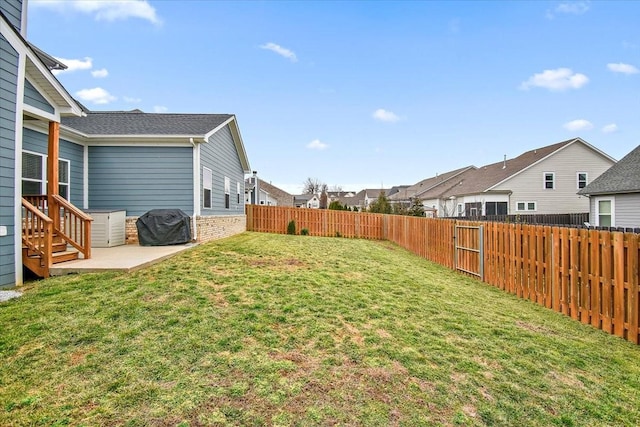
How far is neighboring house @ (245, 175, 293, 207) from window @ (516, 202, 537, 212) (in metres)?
21.7

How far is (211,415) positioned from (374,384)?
134cm

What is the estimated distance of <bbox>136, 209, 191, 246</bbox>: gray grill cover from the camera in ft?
30.4

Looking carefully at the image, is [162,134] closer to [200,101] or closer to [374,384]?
[374,384]

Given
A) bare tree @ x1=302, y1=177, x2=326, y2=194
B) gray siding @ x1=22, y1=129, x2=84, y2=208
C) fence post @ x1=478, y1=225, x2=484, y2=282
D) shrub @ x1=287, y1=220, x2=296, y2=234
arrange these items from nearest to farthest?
fence post @ x1=478, y1=225, x2=484, y2=282 < gray siding @ x1=22, y1=129, x2=84, y2=208 < shrub @ x1=287, y1=220, x2=296, y2=234 < bare tree @ x1=302, y1=177, x2=326, y2=194

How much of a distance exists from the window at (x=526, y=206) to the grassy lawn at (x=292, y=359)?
2244cm

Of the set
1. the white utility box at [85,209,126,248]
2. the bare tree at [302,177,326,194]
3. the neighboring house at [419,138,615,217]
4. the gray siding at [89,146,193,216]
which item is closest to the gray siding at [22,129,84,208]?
the gray siding at [89,146,193,216]

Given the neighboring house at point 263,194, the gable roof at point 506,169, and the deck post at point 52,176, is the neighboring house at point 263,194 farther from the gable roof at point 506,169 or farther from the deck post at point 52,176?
the deck post at point 52,176

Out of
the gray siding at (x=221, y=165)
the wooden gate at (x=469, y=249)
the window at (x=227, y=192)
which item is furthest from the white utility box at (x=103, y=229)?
the wooden gate at (x=469, y=249)

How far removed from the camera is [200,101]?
20.2 meters

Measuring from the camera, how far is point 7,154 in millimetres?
5312

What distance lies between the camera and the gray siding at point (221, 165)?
449 inches

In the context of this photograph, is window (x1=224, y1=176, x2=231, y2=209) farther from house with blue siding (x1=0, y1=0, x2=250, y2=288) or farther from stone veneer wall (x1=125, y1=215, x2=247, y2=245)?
stone veneer wall (x1=125, y1=215, x2=247, y2=245)

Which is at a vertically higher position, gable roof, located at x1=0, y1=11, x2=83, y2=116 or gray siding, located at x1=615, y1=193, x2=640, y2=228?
gable roof, located at x1=0, y1=11, x2=83, y2=116

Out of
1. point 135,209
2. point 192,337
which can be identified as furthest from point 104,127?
point 192,337
